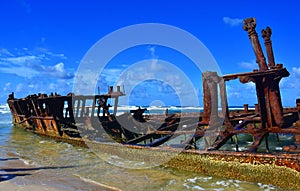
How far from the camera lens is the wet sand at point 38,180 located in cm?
561

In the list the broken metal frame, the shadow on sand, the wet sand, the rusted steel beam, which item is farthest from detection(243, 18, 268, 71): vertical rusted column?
the shadow on sand

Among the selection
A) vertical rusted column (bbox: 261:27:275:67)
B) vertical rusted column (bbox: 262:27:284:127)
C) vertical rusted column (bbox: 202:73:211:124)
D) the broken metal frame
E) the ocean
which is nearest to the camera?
the ocean

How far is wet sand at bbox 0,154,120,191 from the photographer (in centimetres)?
561

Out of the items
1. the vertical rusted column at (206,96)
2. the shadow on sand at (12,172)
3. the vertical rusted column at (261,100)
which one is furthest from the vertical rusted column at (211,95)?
the shadow on sand at (12,172)

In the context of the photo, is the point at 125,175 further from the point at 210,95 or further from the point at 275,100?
the point at 275,100

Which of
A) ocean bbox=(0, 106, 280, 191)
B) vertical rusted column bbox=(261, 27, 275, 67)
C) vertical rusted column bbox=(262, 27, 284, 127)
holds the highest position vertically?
vertical rusted column bbox=(261, 27, 275, 67)

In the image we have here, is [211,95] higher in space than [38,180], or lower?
higher

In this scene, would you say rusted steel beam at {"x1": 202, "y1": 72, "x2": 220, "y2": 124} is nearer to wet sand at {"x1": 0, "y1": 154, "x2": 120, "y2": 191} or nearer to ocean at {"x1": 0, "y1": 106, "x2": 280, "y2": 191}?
ocean at {"x1": 0, "y1": 106, "x2": 280, "y2": 191}

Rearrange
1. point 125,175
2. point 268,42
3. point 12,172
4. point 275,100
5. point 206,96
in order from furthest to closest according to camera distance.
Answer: point 206,96 < point 268,42 < point 12,172 < point 275,100 < point 125,175

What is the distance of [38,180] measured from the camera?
6.19 m

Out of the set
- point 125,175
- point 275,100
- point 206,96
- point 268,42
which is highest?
point 268,42

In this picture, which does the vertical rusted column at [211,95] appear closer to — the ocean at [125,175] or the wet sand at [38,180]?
the ocean at [125,175]

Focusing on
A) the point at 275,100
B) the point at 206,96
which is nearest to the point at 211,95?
the point at 206,96

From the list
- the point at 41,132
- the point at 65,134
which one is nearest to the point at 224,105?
the point at 65,134
